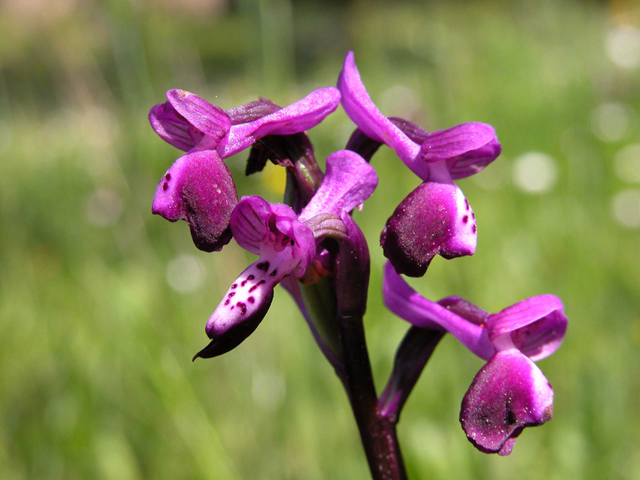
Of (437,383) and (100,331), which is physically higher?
(100,331)

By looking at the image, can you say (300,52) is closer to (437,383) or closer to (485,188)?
(485,188)

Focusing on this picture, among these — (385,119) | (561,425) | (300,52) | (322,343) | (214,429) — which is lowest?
(561,425)

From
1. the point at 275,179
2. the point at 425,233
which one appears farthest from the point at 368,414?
the point at 275,179

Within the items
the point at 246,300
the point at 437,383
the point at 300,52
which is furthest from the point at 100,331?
the point at 300,52

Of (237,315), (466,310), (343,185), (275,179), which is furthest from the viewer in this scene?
(275,179)

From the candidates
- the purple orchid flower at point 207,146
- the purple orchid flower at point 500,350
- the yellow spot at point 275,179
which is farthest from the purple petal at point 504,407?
the yellow spot at point 275,179

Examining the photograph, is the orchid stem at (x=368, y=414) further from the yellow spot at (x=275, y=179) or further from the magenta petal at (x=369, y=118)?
the yellow spot at (x=275, y=179)

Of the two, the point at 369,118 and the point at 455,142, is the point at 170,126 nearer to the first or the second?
the point at 369,118
